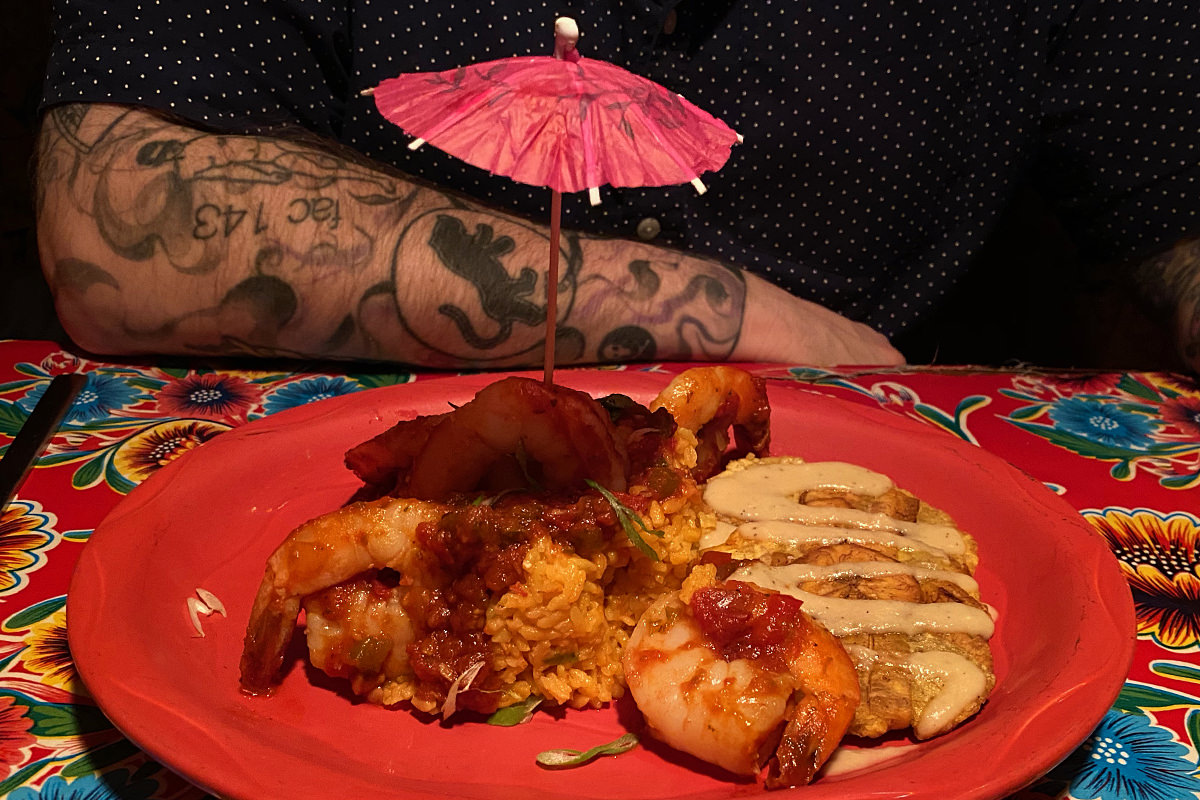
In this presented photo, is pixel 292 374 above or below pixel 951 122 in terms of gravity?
below

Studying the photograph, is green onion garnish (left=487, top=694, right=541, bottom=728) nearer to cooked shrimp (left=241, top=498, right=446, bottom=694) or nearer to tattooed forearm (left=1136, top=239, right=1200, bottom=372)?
cooked shrimp (left=241, top=498, right=446, bottom=694)

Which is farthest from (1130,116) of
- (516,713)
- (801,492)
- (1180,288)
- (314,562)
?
(314,562)

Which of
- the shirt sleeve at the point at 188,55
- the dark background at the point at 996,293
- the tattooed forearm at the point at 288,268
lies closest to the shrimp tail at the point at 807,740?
the tattooed forearm at the point at 288,268

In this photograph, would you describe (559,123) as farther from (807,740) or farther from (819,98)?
(819,98)

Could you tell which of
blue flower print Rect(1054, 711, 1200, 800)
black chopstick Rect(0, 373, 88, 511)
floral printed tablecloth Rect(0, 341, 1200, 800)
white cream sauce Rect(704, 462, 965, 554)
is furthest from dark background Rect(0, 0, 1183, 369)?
blue flower print Rect(1054, 711, 1200, 800)

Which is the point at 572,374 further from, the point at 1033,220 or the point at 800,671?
the point at 1033,220

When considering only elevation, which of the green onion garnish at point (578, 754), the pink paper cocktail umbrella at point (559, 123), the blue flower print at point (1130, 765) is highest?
the pink paper cocktail umbrella at point (559, 123)

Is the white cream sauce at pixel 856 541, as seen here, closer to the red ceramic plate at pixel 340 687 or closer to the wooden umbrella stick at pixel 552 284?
the red ceramic plate at pixel 340 687

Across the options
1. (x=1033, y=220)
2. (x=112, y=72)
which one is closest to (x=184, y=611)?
(x=112, y=72)
